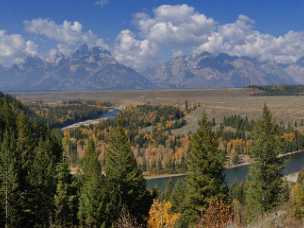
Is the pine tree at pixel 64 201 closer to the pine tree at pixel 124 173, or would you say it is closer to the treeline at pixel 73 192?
the treeline at pixel 73 192

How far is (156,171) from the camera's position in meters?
136

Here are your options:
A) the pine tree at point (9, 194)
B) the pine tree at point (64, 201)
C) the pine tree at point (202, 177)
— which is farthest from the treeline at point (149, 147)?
the pine tree at point (202, 177)

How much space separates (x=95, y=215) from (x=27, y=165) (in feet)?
37.2

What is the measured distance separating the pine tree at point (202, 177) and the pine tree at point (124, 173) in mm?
7257

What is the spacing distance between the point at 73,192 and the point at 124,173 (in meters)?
5.47

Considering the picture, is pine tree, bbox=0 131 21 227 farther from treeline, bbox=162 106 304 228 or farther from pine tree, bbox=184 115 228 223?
pine tree, bbox=184 115 228 223

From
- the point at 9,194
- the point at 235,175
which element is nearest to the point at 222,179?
the point at 9,194

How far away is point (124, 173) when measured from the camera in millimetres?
38188

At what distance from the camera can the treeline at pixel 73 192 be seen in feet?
114

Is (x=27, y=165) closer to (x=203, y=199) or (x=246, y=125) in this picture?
(x=203, y=199)

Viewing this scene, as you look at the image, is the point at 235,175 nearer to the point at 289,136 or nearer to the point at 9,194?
the point at 289,136

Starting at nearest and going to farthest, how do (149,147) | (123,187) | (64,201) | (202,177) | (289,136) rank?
(202,177) → (64,201) → (123,187) → (289,136) → (149,147)

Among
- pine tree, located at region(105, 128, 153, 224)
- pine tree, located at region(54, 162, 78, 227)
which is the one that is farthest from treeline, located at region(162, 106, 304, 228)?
pine tree, located at region(54, 162, 78, 227)

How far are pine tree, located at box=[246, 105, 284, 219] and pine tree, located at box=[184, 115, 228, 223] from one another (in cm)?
539
